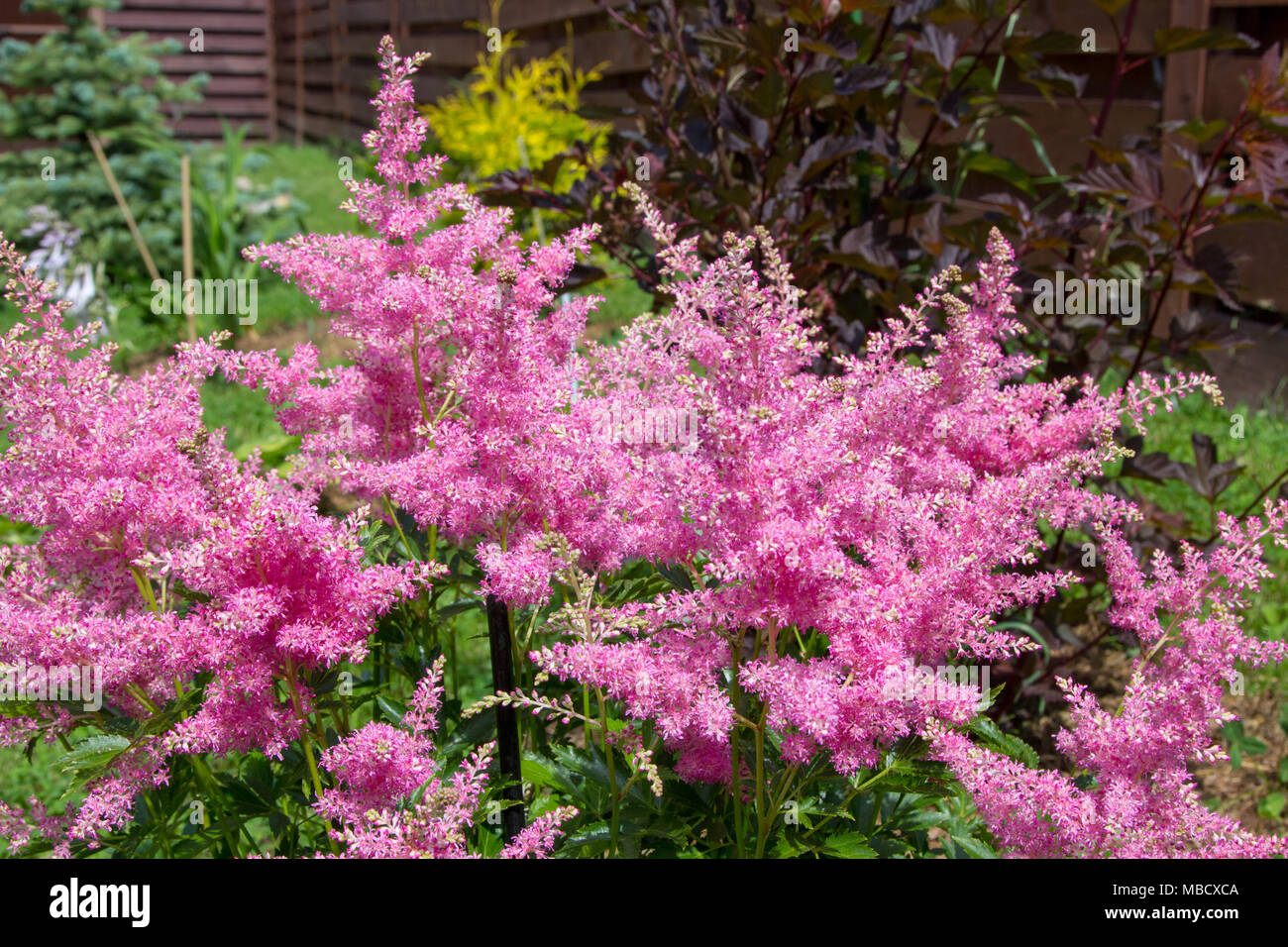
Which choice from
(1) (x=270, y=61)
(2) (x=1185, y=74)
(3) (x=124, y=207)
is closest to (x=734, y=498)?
(2) (x=1185, y=74)

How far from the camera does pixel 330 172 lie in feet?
43.7

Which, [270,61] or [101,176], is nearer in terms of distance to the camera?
[101,176]

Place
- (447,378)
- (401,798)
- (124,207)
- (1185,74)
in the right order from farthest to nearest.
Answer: (124,207), (1185,74), (447,378), (401,798)

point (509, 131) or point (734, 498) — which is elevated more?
point (509, 131)

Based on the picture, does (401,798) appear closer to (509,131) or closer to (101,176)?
(509,131)

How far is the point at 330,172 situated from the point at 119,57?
500 centimetres

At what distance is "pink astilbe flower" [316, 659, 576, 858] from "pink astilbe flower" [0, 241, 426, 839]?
9cm

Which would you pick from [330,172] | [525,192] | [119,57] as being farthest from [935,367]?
[330,172]

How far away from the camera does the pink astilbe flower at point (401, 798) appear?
1089mm

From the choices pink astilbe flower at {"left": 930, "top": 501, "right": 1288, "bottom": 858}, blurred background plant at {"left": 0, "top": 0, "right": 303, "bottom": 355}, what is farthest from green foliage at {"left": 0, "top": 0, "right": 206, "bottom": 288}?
pink astilbe flower at {"left": 930, "top": 501, "right": 1288, "bottom": 858}

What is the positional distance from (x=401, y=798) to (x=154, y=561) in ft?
1.26

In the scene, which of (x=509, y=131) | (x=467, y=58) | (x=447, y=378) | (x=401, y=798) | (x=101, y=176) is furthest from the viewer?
(x=467, y=58)

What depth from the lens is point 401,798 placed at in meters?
1.26

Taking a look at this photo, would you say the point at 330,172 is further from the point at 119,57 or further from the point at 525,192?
the point at 525,192
